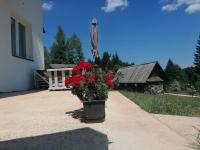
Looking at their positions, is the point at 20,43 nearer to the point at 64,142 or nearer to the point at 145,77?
the point at 145,77

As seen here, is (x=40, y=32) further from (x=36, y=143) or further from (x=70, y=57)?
(x=70, y=57)

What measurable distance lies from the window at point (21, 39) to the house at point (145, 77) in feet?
21.8

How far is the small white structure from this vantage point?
1449cm

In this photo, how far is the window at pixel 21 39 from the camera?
51.5ft

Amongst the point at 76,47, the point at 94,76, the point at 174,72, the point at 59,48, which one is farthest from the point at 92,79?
the point at 76,47

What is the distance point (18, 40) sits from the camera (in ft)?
54.1

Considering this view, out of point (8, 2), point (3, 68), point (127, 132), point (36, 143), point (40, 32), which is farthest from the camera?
point (40, 32)

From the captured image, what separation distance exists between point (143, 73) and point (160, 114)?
15055 millimetres

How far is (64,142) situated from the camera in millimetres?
4684

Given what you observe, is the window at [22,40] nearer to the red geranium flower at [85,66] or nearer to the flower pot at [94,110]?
the red geranium flower at [85,66]

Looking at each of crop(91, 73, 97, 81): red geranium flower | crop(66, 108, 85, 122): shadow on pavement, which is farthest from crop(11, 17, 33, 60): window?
crop(91, 73, 97, 81): red geranium flower

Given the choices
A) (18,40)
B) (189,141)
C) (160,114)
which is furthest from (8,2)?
(189,141)

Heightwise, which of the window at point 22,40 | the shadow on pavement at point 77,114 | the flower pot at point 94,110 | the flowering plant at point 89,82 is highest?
the window at point 22,40

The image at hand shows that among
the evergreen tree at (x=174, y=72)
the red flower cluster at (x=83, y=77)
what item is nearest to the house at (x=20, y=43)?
the red flower cluster at (x=83, y=77)
